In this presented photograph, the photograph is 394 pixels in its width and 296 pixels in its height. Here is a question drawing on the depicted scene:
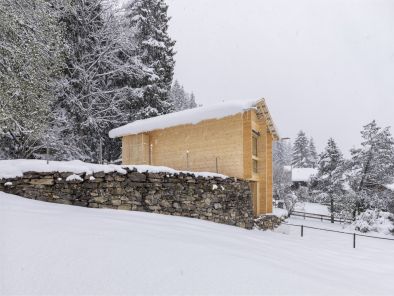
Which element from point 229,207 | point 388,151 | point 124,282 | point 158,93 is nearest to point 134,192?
point 229,207

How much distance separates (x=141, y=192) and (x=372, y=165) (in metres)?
24.9

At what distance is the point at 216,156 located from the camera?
524 inches

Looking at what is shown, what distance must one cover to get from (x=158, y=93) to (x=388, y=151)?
67.2 feet

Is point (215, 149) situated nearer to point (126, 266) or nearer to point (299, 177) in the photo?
point (126, 266)

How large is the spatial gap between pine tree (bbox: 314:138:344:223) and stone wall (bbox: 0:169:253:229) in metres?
20.7

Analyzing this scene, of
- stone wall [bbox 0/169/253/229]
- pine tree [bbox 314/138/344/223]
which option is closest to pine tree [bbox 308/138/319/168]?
pine tree [bbox 314/138/344/223]

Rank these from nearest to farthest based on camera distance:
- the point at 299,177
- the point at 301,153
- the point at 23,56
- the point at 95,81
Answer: the point at 23,56 < the point at 95,81 < the point at 299,177 < the point at 301,153

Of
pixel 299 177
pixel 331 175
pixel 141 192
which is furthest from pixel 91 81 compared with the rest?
pixel 299 177

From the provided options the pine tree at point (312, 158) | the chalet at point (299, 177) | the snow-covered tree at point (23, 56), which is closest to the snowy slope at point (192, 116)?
the snow-covered tree at point (23, 56)

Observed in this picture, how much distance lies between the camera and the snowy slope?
12219 mm

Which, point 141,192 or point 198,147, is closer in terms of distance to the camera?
point 141,192

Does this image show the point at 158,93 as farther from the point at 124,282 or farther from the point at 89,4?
the point at 124,282

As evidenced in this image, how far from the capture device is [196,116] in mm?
13258

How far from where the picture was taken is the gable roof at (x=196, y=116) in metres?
12.2
